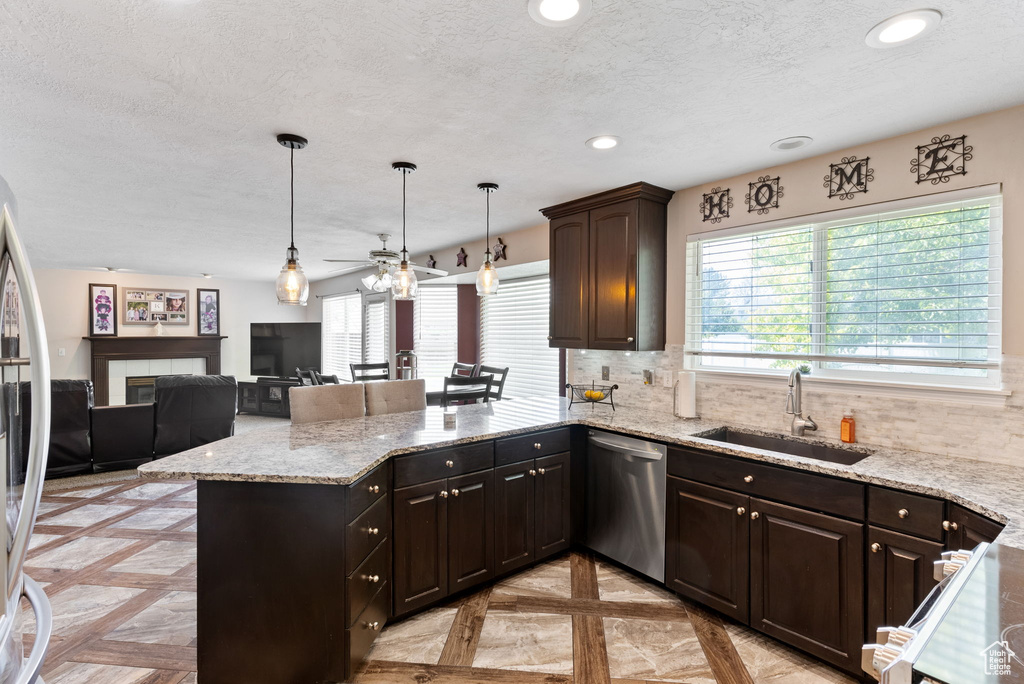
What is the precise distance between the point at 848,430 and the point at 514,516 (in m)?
1.79

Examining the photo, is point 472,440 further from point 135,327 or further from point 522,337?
point 135,327

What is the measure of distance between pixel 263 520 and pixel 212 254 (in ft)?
17.3

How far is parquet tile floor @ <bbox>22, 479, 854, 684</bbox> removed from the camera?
7.04 feet

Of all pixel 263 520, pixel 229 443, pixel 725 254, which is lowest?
pixel 263 520

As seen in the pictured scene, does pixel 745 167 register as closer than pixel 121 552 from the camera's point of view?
Yes

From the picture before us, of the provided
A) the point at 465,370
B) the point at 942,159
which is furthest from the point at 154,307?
the point at 942,159

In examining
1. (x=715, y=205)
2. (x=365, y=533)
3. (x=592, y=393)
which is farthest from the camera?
(x=592, y=393)

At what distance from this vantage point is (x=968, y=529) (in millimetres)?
1736

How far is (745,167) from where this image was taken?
2.95 m

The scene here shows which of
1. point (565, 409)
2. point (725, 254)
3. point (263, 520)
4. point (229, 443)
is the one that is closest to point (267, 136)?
point (229, 443)

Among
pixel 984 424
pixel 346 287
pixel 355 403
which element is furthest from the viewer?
pixel 346 287

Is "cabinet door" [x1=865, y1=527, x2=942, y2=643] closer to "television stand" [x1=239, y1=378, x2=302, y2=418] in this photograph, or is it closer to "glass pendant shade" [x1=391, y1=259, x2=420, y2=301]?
"glass pendant shade" [x1=391, y1=259, x2=420, y2=301]

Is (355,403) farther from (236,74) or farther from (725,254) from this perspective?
(725,254)

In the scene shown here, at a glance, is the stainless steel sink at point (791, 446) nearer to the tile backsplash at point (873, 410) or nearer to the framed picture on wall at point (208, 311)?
the tile backsplash at point (873, 410)
